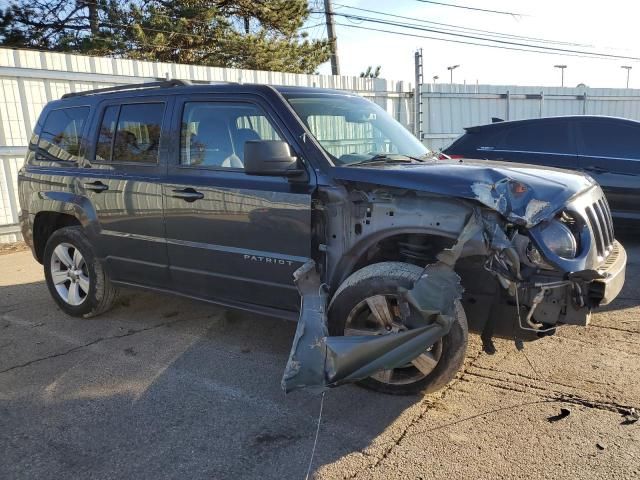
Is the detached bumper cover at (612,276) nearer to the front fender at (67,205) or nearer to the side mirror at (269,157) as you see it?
the side mirror at (269,157)

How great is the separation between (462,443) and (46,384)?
2.88 m

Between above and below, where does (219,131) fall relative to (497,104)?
below

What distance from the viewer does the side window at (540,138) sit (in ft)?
23.6

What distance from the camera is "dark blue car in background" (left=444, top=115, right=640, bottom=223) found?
6.83 m

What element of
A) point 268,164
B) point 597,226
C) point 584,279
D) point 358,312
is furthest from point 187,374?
point 597,226

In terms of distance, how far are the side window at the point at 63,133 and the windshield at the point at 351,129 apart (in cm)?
231

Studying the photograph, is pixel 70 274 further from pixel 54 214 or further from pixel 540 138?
pixel 540 138

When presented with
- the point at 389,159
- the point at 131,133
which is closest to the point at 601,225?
the point at 389,159

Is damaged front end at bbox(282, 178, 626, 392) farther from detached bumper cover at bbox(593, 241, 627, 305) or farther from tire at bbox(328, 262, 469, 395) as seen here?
tire at bbox(328, 262, 469, 395)

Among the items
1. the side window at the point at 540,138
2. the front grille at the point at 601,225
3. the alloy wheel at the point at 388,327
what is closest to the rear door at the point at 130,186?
the alloy wheel at the point at 388,327

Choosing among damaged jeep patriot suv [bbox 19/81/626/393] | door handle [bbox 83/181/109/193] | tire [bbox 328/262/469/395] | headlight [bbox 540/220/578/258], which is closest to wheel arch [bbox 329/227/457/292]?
damaged jeep patriot suv [bbox 19/81/626/393]

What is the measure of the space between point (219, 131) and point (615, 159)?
5.34m

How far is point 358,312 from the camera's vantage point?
3.44 metres

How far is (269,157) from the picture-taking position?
11.3 ft
